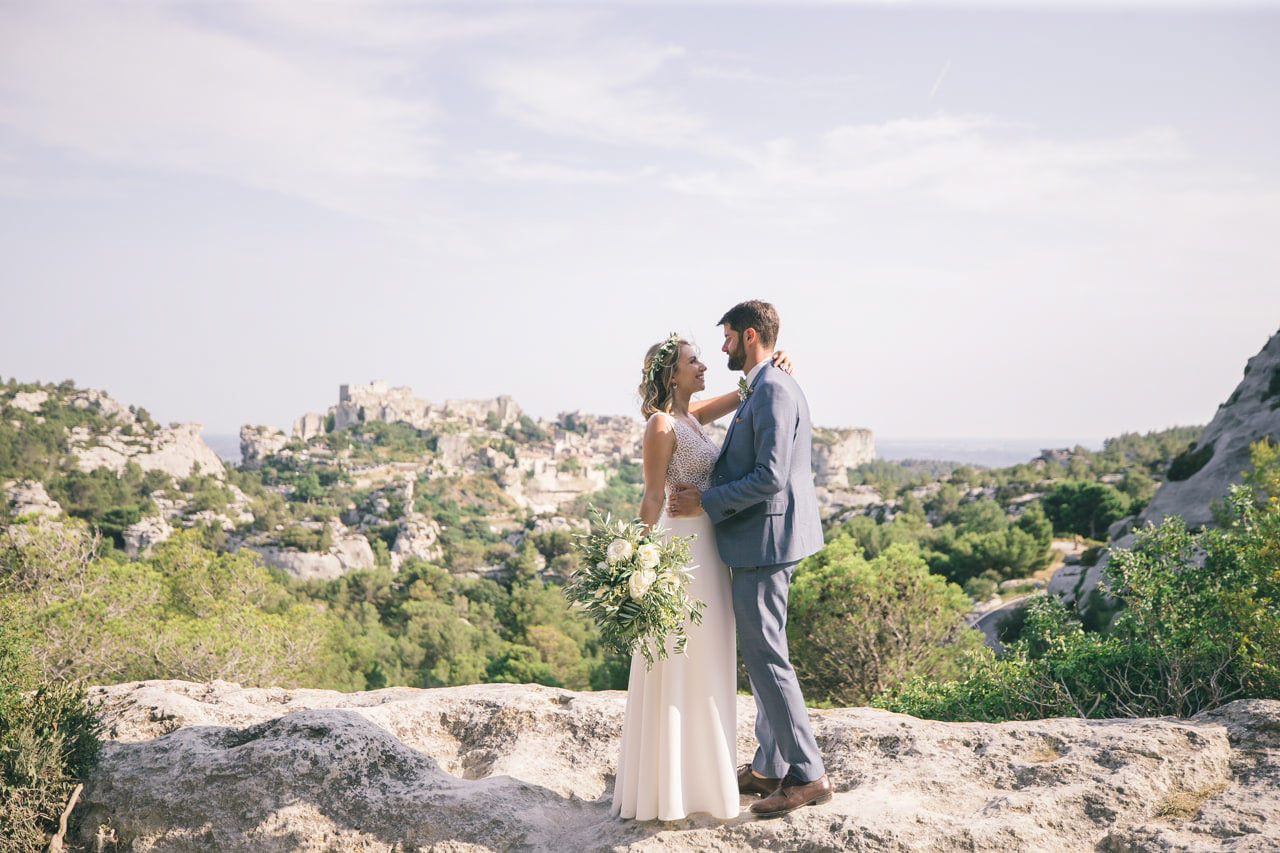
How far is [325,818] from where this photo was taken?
4125mm

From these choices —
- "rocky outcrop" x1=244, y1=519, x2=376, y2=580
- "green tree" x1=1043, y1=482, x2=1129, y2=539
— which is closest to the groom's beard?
"green tree" x1=1043, y1=482, x2=1129, y2=539

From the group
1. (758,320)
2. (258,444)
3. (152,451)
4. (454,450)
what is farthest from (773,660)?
(454,450)

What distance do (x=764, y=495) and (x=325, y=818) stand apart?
2.83m

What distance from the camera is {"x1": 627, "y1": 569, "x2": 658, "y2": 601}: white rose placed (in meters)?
Answer: 3.56

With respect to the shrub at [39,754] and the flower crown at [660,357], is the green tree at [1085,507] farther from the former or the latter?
the shrub at [39,754]

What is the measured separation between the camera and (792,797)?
150 inches

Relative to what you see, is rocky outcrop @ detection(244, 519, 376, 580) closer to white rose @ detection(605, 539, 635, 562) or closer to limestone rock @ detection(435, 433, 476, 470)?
white rose @ detection(605, 539, 635, 562)

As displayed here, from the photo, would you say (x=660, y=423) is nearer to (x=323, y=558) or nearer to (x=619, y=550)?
(x=619, y=550)

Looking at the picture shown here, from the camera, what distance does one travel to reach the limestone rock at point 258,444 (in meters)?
111

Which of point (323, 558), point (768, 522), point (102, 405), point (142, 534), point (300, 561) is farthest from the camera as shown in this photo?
point (102, 405)

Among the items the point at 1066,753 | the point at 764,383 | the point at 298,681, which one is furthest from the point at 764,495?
the point at 298,681

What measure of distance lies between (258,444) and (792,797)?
123144 millimetres

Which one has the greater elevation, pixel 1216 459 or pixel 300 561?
pixel 1216 459

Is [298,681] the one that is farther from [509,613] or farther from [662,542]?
[509,613]
